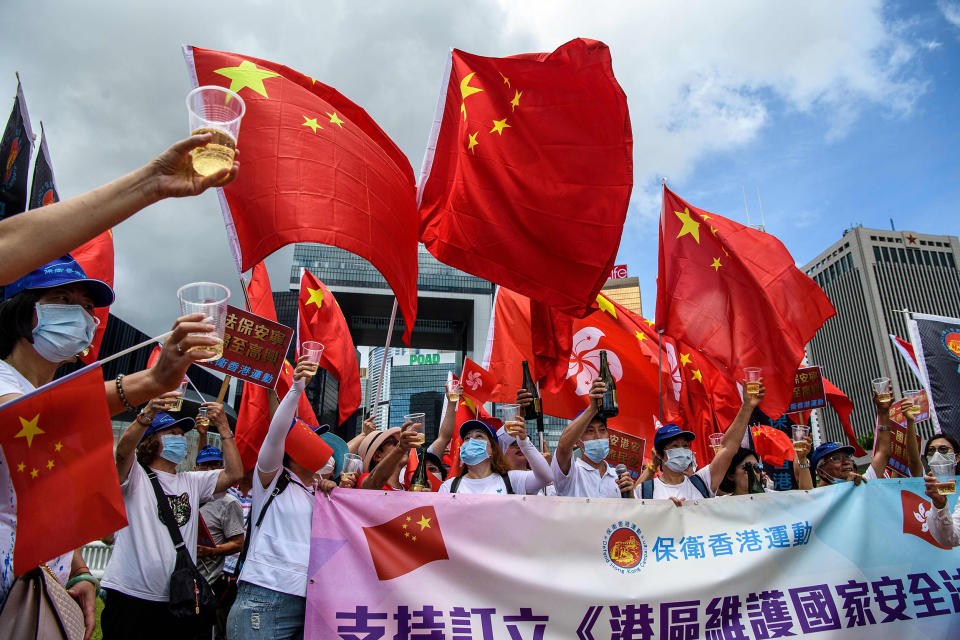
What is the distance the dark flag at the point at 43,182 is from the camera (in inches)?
190

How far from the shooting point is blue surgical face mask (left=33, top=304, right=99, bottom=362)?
254cm

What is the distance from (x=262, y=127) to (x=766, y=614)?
545 centimetres

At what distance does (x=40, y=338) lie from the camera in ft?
8.34

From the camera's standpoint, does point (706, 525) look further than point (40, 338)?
Yes

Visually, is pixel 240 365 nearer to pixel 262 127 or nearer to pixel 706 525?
pixel 262 127

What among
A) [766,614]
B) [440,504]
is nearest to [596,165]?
[440,504]

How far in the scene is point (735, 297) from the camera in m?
7.02

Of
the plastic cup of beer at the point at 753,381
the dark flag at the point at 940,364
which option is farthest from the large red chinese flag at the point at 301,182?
the dark flag at the point at 940,364

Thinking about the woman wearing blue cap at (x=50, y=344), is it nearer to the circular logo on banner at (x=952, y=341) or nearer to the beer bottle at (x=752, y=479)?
the beer bottle at (x=752, y=479)

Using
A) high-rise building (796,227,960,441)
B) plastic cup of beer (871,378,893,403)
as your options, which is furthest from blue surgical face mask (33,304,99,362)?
high-rise building (796,227,960,441)

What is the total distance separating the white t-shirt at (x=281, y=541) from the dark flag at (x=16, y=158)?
2.56 m

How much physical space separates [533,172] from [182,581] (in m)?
4.39

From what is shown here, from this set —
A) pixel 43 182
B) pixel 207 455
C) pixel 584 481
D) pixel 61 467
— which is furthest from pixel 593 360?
Result: pixel 61 467

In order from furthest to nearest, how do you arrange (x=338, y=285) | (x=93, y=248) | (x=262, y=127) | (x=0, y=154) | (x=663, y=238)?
1. (x=338, y=285)
2. (x=663, y=238)
3. (x=93, y=248)
4. (x=262, y=127)
5. (x=0, y=154)
